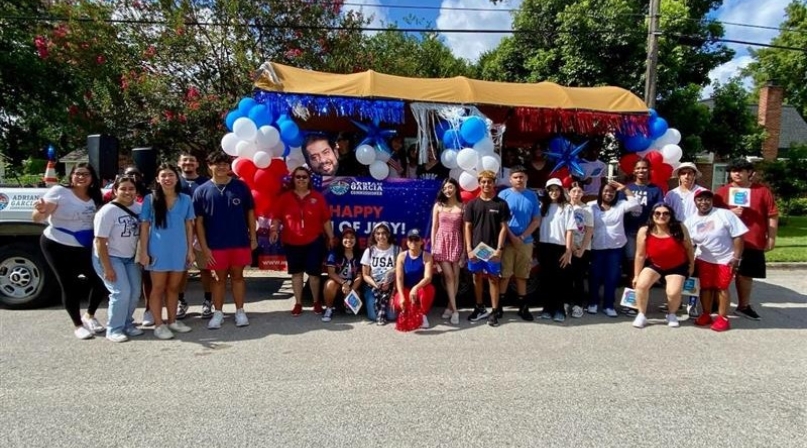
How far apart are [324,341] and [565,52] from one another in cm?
1091

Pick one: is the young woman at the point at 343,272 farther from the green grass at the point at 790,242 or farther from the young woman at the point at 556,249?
the green grass at the point at 790,242

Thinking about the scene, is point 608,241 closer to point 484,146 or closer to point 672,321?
point 672,321

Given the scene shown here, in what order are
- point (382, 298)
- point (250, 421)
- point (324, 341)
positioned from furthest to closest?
point (382, 298) → point (324, 341) → point (250, 421)

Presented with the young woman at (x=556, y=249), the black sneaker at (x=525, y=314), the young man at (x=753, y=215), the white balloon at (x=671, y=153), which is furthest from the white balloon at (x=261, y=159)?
the young man at (x=753, y=215)

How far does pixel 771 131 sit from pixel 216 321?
27571mm

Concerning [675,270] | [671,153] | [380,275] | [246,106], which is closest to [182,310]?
[380,275]

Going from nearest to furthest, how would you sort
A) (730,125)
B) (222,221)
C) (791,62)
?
1. (222,221)
2. (730,125)
3. (791,62)

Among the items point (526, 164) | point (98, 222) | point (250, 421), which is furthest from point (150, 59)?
point (250, 421)

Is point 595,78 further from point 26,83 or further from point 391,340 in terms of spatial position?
point 26,83

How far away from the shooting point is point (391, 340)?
4711 millimetres

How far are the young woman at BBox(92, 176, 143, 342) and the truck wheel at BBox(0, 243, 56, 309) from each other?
61.5 inches

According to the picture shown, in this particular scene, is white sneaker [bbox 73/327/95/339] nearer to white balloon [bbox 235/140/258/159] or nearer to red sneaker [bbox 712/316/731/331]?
white balloon [bbox 235/140/258/159]

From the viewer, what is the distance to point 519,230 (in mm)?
5371

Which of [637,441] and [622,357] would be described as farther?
[622,357]
